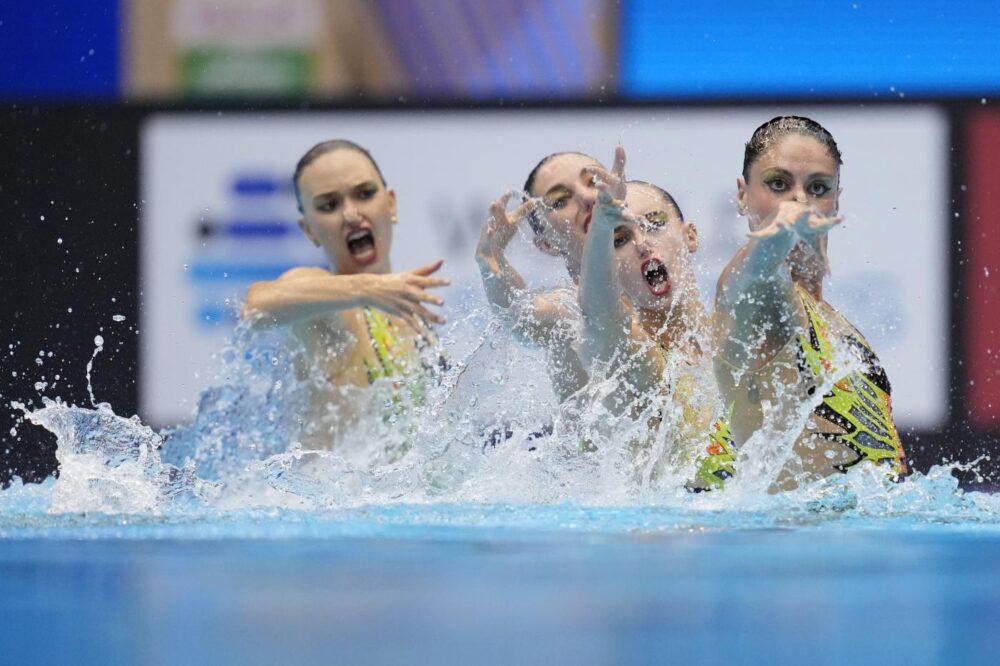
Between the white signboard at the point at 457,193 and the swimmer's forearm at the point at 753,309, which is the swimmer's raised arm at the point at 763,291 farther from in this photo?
the white signboard at the point at 457,193

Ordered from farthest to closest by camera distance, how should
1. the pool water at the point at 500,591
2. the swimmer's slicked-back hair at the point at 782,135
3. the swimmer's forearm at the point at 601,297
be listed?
the swimmer's slicked-back hair at the point at 782,135, the swimmer's forearm at the point at 601,297, the pool water at the point at 500,591

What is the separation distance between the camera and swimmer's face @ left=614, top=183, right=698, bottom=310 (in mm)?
2818

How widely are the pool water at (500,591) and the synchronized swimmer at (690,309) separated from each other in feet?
1.29

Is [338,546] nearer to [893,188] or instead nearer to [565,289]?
[565,289]

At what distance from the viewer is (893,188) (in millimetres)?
4707

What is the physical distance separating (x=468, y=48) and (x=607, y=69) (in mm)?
461

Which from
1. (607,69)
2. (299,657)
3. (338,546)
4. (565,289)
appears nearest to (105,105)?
(607,69)

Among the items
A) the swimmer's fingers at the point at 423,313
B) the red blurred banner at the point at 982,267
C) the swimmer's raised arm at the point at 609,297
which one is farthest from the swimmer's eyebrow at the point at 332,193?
the red blurred banner at the point at 982,267

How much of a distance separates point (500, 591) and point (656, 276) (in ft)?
4.73

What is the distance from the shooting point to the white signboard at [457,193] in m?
4.66

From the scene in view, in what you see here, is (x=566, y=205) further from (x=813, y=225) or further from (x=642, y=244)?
(x=813, y=225)

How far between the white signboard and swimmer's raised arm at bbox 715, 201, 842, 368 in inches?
87.6

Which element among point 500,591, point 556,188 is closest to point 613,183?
point 556,188

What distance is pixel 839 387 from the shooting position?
8.44ft
